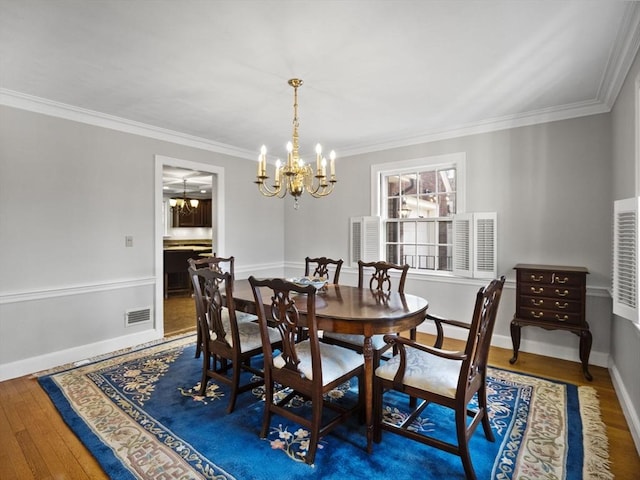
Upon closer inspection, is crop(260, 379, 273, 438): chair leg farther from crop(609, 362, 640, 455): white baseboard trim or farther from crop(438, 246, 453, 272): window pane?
crop(438, 246, 453, 272): window pane

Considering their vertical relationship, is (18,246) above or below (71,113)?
below

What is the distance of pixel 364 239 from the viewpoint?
478cm

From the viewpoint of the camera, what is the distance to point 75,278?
11.4 ft

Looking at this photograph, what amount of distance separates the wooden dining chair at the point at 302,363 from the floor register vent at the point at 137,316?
8.19ft

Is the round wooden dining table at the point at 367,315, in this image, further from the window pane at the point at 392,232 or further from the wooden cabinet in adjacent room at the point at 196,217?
the wooden cabinet in adjacent room at the point at 196,217

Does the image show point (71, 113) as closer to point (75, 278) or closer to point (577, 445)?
point (75, 278)

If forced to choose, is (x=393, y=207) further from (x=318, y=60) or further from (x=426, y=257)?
(x=318, y=60)

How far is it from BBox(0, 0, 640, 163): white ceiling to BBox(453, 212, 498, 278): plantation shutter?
1.05 m

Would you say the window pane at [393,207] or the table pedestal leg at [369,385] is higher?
the window pane at [393,207]

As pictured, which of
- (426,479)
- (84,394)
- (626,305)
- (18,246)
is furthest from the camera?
(18,246)

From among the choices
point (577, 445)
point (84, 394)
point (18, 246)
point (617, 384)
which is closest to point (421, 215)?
point (617, 384)

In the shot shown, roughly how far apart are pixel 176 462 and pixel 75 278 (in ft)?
7.96

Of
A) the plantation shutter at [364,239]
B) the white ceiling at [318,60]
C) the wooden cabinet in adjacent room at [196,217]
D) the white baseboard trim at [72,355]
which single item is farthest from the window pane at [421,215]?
the wooden cabinet in adjacent room at [196,217]

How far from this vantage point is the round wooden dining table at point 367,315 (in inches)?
80.7
